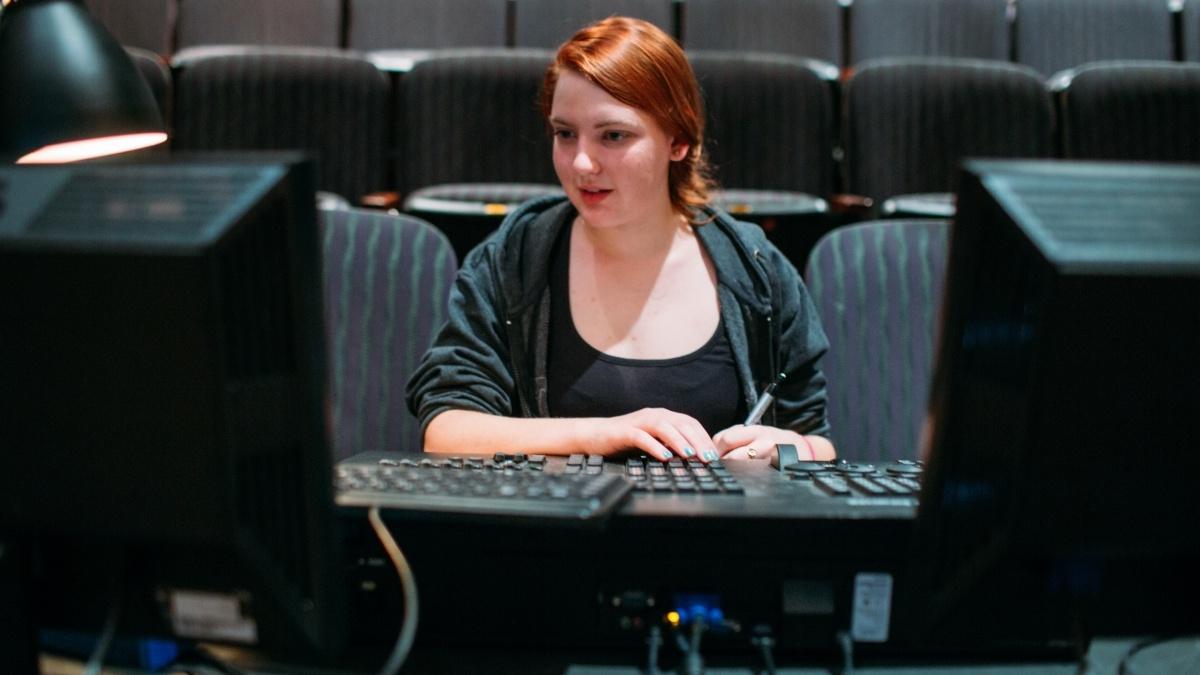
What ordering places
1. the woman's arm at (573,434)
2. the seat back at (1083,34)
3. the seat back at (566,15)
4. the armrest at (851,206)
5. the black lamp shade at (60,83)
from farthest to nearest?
the seat back at (1083,34)
the seat back at (566,15)
the armrest at (851,206)
the woman's arm at (573,434)
the black lamp shade at (60,83)

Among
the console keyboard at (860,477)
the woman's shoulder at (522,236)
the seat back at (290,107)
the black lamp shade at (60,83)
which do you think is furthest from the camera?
the seat back at (290,107)

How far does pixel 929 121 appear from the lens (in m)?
1.64

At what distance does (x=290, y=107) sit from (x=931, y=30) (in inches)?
51.3

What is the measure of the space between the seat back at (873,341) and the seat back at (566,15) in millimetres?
1083

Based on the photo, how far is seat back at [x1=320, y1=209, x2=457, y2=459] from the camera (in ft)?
3.30

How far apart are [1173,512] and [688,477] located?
209 mm

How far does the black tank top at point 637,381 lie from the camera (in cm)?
92

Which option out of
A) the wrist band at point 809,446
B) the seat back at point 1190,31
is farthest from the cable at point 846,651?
the seat back at point 1190,31

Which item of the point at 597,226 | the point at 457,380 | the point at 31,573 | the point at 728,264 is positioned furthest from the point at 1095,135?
the point at 31,573

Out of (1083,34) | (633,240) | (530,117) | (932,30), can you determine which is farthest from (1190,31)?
(633,240)

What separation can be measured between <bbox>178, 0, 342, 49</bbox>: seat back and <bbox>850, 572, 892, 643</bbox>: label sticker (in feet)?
6.33

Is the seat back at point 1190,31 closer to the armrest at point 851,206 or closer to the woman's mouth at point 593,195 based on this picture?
the armrest at point 851,206

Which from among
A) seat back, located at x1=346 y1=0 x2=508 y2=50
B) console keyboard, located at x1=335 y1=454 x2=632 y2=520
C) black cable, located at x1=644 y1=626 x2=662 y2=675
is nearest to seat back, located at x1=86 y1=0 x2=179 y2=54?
seat back, located at x1=346 y1=0 x2=508 y2=50

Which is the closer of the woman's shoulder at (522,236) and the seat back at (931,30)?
the woman's shoulder at (522,236)
